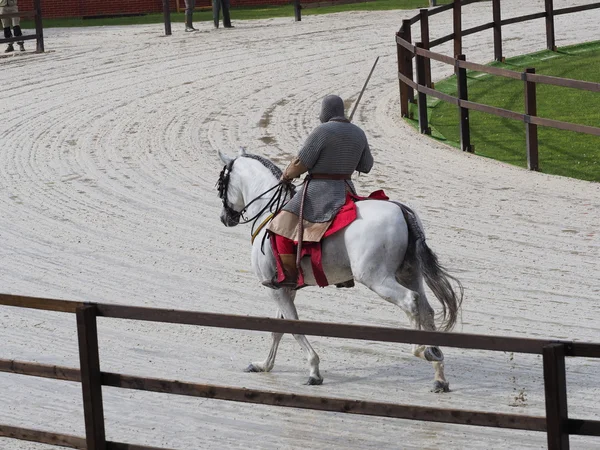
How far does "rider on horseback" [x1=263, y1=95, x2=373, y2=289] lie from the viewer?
8.13 meters

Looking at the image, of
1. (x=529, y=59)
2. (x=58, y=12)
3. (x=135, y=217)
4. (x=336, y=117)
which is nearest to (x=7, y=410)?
(x=336, y=117)

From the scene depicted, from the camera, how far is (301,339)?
832cm

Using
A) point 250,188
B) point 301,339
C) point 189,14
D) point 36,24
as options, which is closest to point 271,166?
point 250,188

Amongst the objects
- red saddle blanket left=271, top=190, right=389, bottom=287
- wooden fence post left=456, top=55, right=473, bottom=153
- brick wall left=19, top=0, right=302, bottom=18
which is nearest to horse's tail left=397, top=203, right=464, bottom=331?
red saddle blanket left=271, top=190, right=389, bottom=287

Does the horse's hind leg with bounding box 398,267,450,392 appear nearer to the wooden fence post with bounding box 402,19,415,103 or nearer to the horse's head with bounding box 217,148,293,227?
the horse's head with bounding box 217,148,293,227

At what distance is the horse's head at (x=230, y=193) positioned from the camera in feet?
29.7

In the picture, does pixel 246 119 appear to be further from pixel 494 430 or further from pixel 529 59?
pixel 494 430

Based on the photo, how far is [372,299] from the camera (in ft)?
33.7

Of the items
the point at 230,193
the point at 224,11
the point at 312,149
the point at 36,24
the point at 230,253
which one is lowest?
the point at 230,253

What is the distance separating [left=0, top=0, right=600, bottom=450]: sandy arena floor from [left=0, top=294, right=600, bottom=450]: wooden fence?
1106 mm

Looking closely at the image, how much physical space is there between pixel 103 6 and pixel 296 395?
3288 cm

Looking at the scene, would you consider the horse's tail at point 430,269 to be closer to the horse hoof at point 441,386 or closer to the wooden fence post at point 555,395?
the horse hoof at point 441,386

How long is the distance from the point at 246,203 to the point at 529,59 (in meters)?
16.4

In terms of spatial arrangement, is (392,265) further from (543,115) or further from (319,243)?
(543,115)
